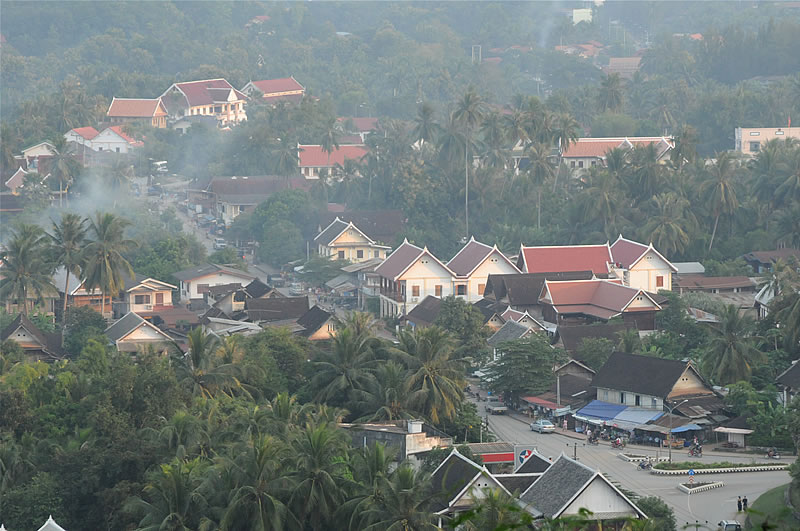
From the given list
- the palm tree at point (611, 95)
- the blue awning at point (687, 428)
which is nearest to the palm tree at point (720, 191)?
the blue awning at point (687, 428)

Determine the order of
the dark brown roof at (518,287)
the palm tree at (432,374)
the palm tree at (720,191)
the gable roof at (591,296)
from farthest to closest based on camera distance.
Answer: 1. the palm tree at (720,191)
2. the dark brown roof at (518,287)
3. the gable roof at (591,296)
4. the palm tree at (432,374)

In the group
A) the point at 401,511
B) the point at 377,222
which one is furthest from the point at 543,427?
the point at 377,222

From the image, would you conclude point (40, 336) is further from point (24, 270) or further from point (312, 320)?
point (312, 320)

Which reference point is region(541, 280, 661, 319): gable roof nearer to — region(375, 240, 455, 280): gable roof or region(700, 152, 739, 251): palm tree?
region(375, 240, 455, 280): gable roof

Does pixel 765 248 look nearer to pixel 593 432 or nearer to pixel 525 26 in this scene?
pixel 593 432

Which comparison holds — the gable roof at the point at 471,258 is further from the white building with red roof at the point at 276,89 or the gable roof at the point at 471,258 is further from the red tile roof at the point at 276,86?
the red tile roof at the point at 276,86

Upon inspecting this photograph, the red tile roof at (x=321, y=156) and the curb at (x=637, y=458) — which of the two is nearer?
the curb at (x=637, y=458)
